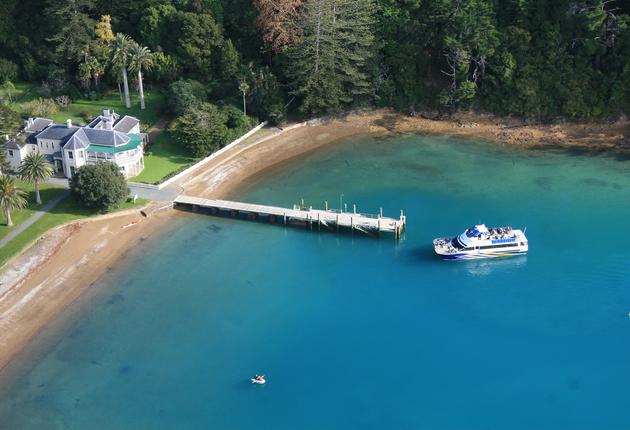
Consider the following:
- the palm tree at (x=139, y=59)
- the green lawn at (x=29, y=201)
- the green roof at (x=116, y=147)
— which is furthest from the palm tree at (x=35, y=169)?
the palm tree at (x=139, y=59)

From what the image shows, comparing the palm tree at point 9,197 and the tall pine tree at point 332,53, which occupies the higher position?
the tall pine tree at point 332,53

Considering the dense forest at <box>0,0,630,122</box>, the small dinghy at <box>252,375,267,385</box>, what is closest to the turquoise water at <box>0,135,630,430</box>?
the small dinghy at <box>252,375,267,385</box>

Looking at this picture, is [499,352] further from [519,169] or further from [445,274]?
[519,169]

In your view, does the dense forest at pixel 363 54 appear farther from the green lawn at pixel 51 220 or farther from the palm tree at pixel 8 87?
the green lawn at pixel 51 220

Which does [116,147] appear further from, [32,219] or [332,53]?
[332,53]

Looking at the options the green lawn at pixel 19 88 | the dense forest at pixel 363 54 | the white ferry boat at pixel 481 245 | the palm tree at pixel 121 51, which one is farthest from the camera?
the green lawn at pixel 19 88

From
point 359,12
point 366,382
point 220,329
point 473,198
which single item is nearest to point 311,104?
point 359,12

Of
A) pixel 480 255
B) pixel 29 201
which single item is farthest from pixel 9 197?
pixel 480 255

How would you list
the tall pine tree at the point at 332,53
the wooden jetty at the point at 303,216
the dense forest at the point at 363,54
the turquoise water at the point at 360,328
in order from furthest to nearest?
Result: the dense forest at the point at 363,54, the tall pine tree at the point at 332,53, the wooden jetty at the point at 303,216, the turquoise water at the point at 360,328
